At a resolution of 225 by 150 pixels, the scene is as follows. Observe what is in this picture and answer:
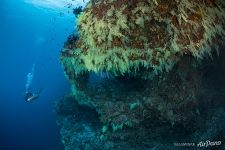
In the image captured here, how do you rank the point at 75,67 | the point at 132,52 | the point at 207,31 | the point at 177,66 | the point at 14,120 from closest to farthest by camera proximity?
the point at 207,31 < the point at 132,52 < the point at 177,66 < the point at 75,67 < the point at 14,120

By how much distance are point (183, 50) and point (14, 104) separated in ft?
81.8

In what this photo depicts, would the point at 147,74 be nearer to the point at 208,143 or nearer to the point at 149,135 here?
the point at 149,135

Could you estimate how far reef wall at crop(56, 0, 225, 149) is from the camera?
514cm

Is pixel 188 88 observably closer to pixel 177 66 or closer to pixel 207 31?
pixel 177 66

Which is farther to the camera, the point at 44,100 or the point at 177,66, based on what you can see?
the point at 44,100

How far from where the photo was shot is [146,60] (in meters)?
5.64

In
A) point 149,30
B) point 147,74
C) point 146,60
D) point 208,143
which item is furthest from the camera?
point 147,74

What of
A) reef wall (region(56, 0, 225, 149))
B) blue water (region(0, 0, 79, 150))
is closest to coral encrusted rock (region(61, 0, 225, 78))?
reef wall (region(56, 0, 225, 149))

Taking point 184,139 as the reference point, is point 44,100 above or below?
above

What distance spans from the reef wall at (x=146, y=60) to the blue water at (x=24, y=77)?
195 inches

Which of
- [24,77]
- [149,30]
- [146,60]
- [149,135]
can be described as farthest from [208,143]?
[24,77]

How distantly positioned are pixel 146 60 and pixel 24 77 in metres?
42.4

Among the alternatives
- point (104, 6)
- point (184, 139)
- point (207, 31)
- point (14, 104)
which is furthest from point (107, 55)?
point (14, 104)

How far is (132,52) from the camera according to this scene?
18.0 feet
